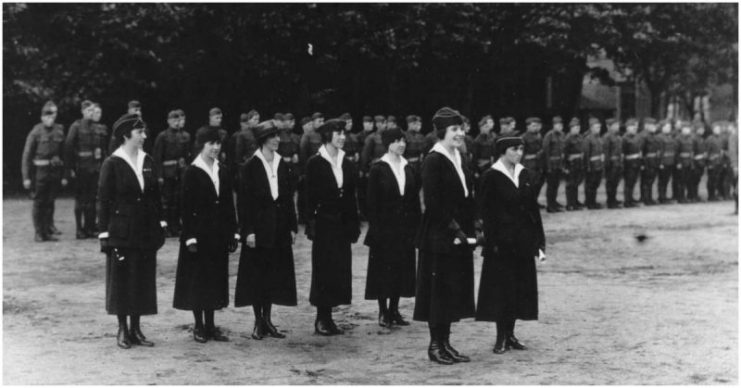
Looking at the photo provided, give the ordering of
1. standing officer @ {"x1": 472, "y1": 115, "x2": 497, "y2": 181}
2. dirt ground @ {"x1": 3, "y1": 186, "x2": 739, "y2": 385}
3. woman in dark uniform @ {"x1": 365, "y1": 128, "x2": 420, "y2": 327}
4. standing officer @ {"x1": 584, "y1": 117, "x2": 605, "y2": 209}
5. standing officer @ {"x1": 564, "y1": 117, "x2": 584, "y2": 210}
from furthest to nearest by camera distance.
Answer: standing officer @ {"x1": 584, "y1": 117, "x2": 605, "y2": 209}, standing officer @ {"x1": 564, "y1": 117, "x2": 584, "y2": 210}, standing officer @ {"x1": 472, "y1": 115, "x2": 497, "y2": 181}, woman in dark uniform @ {"x1": 365, "y1": 128, "x2": 420, "y2": 327}, dirt ground @ {"x1": 3, "y1": 186, "x2": 739, "y2": 385}

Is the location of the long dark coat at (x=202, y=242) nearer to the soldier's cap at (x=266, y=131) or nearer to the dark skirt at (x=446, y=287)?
the soldier's cap at (x=266, y=131)

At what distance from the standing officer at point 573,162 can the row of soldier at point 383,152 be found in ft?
0.06

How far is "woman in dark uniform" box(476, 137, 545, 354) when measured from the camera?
Answer: 7.68m

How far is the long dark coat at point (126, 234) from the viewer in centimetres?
779

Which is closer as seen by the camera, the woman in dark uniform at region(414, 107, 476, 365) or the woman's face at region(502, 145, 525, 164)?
the woman in dark uniform at region(414, 107, 476, 365)

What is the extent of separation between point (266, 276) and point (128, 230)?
1.26 meters

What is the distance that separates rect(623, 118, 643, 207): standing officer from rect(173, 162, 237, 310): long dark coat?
14.8m

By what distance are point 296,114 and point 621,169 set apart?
303 inches

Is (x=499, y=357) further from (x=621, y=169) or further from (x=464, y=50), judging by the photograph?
(x=464, y=50)

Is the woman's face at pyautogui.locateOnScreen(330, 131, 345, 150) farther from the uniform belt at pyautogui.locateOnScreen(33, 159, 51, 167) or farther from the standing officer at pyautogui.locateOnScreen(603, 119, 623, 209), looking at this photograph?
the standing officer at pyautogui.locateOnScreen(603, 119, 623, 209)

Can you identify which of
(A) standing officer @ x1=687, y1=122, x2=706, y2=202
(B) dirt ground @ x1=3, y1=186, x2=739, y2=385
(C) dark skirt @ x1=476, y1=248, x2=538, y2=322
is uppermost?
(A) standing officer @ x1=687, y1=122, x2=706, y2=202

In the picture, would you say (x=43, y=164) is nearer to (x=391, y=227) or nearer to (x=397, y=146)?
(x=391, y=227)

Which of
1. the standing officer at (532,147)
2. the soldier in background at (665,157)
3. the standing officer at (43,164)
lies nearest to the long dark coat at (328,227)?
the standing officer at (43,164)

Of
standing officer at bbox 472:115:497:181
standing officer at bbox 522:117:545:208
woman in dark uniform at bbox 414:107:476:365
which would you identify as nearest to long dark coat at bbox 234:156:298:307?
woman in dark uniform at bbox 414:107:476:365
